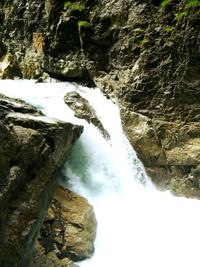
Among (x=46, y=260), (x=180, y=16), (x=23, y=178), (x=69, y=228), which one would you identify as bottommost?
(x=46, y=260)

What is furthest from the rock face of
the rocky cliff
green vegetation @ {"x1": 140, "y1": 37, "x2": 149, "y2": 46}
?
green vegetation @ {"x1": 140, "y1": 37, "x2": 149, "y2": 46}

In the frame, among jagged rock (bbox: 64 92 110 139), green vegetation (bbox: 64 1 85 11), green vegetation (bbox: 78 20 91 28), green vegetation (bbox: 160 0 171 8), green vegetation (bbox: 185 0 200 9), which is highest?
green vegetation (bbox: 64 1 85 11)

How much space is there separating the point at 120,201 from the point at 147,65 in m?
5.41

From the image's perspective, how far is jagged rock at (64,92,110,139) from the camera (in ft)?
45.8

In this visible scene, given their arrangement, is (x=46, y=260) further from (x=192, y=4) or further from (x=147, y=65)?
(x=192, y=4)

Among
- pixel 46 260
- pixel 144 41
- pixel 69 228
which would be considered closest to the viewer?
pixel 46 260

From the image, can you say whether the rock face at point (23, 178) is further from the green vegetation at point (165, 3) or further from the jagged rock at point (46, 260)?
the green vegetation at point (165, 3)

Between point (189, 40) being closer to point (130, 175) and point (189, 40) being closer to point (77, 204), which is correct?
point (130, 175)

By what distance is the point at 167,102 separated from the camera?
568 inches

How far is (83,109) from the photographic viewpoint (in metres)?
14.2

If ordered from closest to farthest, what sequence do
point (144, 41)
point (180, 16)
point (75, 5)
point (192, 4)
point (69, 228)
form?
point (69, 228) → point (192, 4) → point (180, 16) → point (144, 41) → point (75, 5)

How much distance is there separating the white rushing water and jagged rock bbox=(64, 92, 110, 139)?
10.5 inches

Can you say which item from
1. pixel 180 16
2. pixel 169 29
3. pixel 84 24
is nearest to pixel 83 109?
pixel 169 29

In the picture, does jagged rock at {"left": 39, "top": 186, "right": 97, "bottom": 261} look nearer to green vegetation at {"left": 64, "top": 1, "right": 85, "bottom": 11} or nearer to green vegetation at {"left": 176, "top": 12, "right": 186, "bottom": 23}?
green vegetation at {"left": 176, "top": 12, "right": 186, "bottom": 23}
